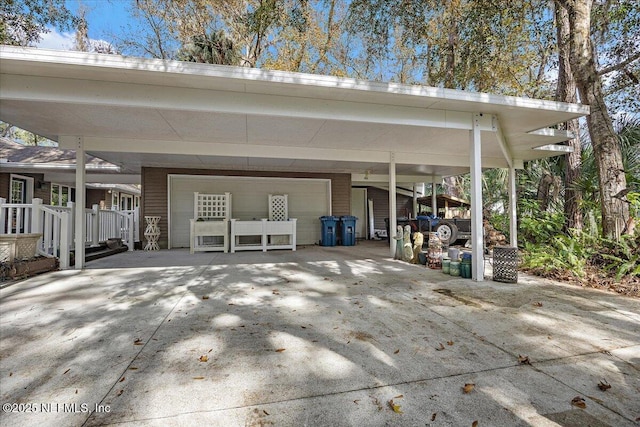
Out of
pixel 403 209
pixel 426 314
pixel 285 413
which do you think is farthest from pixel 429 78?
pixel 285 413

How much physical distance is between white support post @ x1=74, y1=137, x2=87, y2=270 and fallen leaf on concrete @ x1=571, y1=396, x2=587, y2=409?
22.1ft

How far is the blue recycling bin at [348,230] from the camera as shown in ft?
31.0

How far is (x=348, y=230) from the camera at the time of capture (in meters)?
9.48

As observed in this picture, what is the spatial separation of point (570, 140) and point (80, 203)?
→ 9.89 meters

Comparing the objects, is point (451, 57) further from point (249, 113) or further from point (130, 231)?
point (130, 231)

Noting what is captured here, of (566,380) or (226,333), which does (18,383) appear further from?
(566,380)

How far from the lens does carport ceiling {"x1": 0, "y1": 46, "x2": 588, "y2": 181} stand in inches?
131

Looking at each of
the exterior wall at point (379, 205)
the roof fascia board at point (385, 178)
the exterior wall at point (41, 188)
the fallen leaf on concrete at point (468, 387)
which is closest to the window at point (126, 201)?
the exterior wall at point (41, 188)

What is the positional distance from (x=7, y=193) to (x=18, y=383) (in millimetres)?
10152

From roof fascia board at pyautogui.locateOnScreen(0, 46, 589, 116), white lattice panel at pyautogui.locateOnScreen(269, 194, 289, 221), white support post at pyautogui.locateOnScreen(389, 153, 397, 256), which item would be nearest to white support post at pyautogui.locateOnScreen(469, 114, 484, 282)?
roof fascia board at pyautogui.locateOnScreen(0, 46, 589, 116)

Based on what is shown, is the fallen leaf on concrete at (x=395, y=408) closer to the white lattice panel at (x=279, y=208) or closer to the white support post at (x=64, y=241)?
the white support post at (x=64, y=241)

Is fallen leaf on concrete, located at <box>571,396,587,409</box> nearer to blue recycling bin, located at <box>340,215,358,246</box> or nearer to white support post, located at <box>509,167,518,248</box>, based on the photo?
white support post, located at <box>509,167,518,248</box>

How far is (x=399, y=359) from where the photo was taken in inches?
80.4

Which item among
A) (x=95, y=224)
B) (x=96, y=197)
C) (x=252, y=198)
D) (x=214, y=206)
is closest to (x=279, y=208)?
(x=252, y=198)
